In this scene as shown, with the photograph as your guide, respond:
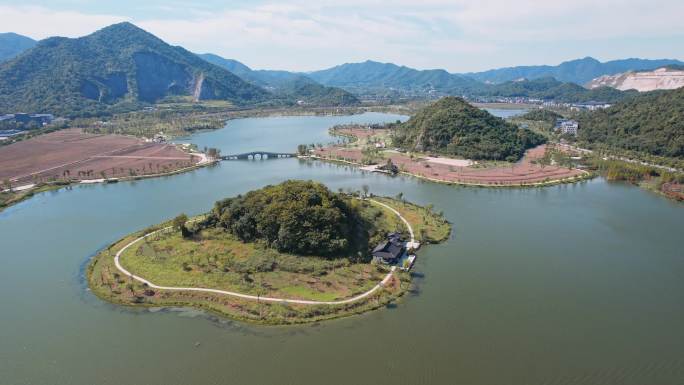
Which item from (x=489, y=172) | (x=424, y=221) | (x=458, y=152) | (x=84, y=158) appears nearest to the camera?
(x=424, y=221)

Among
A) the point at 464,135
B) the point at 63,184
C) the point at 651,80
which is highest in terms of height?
the point at 651,80

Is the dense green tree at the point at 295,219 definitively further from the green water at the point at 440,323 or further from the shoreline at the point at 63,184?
the shoreline at the point at 63,184

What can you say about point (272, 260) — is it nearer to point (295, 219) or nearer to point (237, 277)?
point (237, 277)

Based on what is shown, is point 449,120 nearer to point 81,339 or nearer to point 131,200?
point 131,200

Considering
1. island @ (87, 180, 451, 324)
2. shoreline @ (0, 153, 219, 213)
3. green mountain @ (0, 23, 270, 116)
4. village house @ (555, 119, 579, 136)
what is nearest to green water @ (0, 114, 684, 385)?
island @ (87, 180, 451, 324)

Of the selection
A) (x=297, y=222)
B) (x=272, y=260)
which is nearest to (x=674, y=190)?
(x=297, y=222)

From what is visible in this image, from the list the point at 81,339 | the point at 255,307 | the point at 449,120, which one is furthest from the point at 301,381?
the point at 449,120
